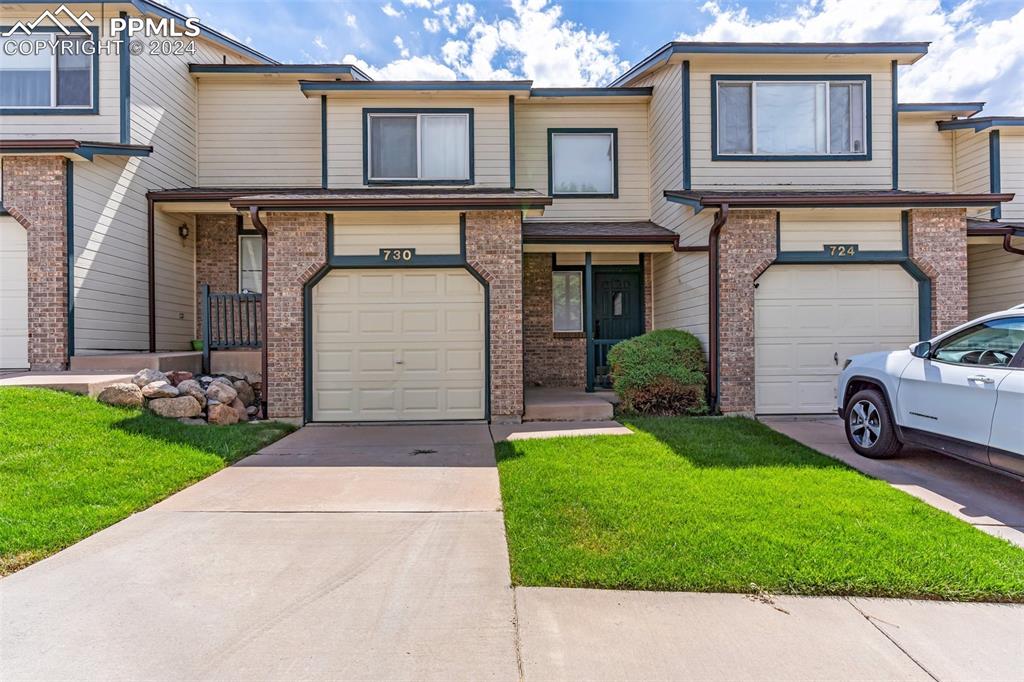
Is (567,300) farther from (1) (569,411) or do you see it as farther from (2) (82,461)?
(2) (82,461)

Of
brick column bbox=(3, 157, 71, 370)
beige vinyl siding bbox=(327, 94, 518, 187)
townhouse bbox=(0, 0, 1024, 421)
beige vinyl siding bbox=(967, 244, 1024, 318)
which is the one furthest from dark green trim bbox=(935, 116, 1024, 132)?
brick column bbox=(3, 157, 71, 370)

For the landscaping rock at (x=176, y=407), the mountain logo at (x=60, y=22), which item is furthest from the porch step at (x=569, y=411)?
the mountain logo at (x=60, y=22)

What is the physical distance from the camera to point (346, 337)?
29.5 feet

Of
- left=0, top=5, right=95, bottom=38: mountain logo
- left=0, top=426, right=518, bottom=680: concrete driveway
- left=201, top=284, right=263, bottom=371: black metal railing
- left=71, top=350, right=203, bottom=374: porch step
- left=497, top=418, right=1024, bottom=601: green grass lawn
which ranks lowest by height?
left=0, top=426, right=518, bottom=680: concrete driveway

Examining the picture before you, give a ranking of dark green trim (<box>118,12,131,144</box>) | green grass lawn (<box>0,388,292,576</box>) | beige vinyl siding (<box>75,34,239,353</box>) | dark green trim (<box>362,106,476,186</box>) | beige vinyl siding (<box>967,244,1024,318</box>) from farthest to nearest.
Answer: dark green trim (<box>362,106,476,186</box>) < beige vinyl siding (<box>967,244,1024,318</box>) < dark green trim (<box>118,12,131,144</box>) < beige vinyl siding (<box>75,34,239,353</box>) < green grass lawn (<box>0,388,292,576</box>)

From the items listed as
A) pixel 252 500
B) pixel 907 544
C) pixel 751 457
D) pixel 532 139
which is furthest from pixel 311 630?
pixel 532 139

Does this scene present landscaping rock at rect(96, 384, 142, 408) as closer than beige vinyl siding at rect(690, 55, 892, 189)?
Yes

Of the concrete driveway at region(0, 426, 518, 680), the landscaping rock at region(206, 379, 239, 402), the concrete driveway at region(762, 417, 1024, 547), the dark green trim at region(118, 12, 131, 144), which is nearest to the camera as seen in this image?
the concrete driveway at region(0, 426, 518, 680)

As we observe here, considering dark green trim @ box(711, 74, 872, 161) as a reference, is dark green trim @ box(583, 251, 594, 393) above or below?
below

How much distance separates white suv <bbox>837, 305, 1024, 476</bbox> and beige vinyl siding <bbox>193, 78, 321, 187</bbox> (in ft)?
38.5

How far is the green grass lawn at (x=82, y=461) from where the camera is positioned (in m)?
4.15

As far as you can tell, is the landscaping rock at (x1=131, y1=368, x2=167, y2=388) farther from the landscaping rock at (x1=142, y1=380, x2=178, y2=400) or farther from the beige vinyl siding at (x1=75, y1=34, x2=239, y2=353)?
the beige vinyl siding at (x1=75, y1=34, x2=239, y2=353)

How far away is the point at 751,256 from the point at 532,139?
5.96m

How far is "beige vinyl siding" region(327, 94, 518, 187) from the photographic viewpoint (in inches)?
455
